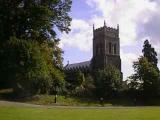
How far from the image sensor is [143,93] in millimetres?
68812

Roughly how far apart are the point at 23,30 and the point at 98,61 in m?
61.2

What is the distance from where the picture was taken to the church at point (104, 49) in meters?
106

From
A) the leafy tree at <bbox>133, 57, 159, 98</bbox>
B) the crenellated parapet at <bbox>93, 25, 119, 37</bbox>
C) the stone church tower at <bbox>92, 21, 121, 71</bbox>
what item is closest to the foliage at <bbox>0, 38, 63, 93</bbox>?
the leafy tree at <bbox>133, 57, 159, 98</bbox>

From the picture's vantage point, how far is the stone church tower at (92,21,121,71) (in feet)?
348

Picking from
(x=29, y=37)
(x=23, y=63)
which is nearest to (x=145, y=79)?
(x=29, y=37)

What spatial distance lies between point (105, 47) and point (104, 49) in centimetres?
63

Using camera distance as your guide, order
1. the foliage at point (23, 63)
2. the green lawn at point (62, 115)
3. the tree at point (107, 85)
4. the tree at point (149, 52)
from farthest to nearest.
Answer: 1. the tree at point (149, 52)
2. the tree at point (107, 85)
3. the foliage at point (23, 63)
4. the green lawn at point (62, 115)

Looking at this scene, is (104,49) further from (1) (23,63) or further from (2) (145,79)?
(1) (23,63)

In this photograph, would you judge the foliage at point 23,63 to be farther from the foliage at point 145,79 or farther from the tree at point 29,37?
the foliage at point 145,79

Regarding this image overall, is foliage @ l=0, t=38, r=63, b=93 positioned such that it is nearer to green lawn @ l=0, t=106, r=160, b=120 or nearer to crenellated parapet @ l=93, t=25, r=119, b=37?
green lawn @ l=0, t=106, r=160, b=120

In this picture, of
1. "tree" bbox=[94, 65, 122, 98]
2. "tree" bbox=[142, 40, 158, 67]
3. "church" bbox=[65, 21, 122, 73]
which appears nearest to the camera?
"tree" bbox=[94, 65, 122, 98]

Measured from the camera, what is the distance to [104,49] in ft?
357

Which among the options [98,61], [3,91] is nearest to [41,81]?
[3,91]

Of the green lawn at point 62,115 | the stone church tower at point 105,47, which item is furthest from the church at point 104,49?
the green lawn at point 62,115
